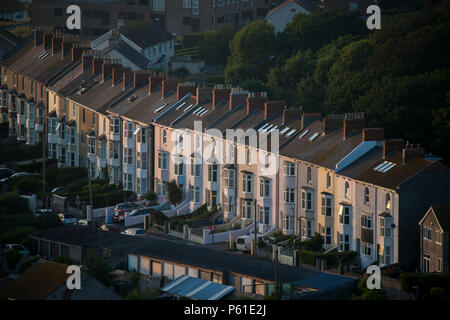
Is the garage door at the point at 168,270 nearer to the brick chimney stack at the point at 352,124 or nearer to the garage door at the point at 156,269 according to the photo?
the garage door at the point at 156,269

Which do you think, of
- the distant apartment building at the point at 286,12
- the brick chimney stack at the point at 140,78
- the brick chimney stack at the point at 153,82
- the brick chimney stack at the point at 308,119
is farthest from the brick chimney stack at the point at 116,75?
the distant apartment building at the point at 286,12

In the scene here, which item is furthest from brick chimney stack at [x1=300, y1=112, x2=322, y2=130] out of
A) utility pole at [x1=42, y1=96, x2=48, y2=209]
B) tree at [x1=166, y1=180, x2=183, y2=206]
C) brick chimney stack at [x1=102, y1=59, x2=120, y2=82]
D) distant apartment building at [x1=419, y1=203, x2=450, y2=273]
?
brick chimney stack at [x1=102, y1=59, x2=120, y2=82]

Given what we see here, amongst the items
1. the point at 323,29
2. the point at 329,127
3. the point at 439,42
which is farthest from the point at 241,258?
the point at 323,29

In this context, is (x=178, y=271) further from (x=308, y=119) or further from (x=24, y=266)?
(x=308, y=119)

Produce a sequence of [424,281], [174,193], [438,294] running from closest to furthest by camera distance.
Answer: [438,294], [424,281], [174,193]

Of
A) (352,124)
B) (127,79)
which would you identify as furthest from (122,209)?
(352,124)

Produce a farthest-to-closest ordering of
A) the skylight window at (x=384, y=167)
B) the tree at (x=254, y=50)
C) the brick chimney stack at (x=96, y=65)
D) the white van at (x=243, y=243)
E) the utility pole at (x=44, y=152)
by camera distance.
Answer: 1. the tree at (x=254, y=50)
2. the brick chimney stack at (x=96, y=65)
3. the utility pole at (x=44, y=152)
4. the white van at (x=243, y=243)
5. the skylight window at (x=384, y=167)

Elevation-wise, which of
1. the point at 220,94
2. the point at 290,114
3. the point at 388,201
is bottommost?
the point at 388,201
